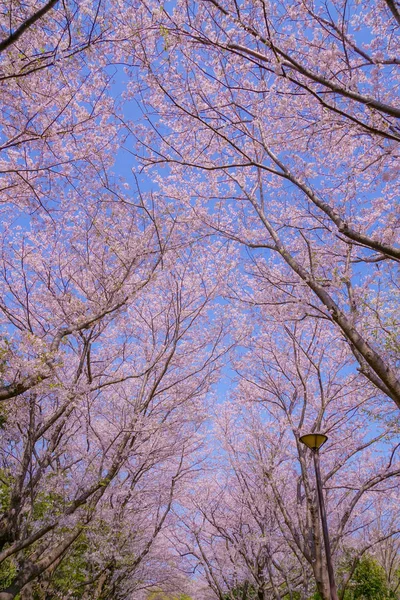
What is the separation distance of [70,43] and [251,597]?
54.2 ft

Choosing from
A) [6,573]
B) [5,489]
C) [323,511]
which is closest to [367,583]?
[323,511]

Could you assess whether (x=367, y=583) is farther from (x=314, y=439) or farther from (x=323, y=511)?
(x=314, y=439)

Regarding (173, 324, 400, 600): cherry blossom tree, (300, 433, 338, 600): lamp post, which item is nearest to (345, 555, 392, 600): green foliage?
(173, 324, 400, 600): cherry blossom tree

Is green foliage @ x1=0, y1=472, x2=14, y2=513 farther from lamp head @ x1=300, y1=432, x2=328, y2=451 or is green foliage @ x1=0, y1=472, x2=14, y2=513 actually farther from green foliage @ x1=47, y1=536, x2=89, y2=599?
lamp head @ x1=300, y1=432, x2=328, y2=451

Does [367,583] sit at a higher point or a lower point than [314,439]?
lower

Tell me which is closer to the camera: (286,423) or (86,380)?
(86,380)

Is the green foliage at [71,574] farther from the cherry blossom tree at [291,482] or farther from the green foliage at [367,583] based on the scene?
the green foliage at [367,583]

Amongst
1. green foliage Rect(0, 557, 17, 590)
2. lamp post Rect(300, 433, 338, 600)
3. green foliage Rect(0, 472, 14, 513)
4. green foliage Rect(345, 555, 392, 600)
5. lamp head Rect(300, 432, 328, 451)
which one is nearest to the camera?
lamp post Rect(300, 433, 338, 600)

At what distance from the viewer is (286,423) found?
11.4 m

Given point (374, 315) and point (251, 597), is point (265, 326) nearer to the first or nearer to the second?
point (374, 315)

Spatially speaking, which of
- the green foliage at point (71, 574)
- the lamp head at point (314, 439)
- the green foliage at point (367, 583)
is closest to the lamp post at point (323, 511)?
the lamp head at point (314, 439)

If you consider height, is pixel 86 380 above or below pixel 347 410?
below

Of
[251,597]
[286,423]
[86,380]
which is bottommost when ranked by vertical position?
[251,597]

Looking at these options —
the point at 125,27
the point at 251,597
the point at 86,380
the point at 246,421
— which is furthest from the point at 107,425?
the point at 125,27
